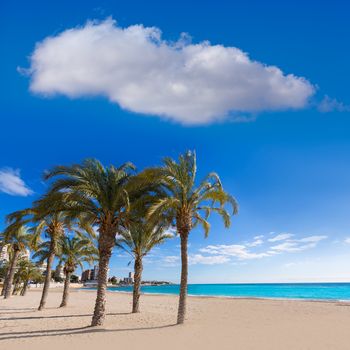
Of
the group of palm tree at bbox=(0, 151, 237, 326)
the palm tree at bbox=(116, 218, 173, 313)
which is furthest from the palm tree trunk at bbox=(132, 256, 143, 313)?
the group of palm tree at bbox=(0, 151, 237, 326)

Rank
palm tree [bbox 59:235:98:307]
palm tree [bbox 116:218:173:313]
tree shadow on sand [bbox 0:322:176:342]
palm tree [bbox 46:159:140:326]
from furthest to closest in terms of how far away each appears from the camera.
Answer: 1. palm tree [bbox 59:235:98:307]
2. palm tree [bbox 116:218:173:313]
3. palm tree [bbox 46:159:140:326]
4. tree shadow on sand [bbox 0:322:176:342]

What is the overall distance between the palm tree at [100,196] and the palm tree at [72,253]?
13311mm

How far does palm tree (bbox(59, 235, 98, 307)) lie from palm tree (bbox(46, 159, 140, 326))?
43.7ft

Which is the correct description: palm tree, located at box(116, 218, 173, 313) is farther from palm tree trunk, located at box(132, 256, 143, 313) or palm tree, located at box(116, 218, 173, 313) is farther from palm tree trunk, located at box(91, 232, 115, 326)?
palm tree trunk, located at box(91, 232, 115, 326)

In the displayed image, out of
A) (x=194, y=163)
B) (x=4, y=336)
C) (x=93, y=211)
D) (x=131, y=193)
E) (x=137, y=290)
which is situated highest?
(x=194, y=163)

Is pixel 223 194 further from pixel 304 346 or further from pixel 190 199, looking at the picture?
pixel 304 346

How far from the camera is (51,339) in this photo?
12609mm

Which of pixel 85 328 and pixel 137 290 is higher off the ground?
pixel 137 290

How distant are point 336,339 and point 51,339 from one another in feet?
37.6

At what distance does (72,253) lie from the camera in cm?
3000

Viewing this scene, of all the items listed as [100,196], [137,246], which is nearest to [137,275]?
[137,246]

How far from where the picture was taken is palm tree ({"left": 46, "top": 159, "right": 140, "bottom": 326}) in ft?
53.9

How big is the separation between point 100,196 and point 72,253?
621 inches

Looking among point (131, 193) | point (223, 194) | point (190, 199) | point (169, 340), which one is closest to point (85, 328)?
point (169, 340)
